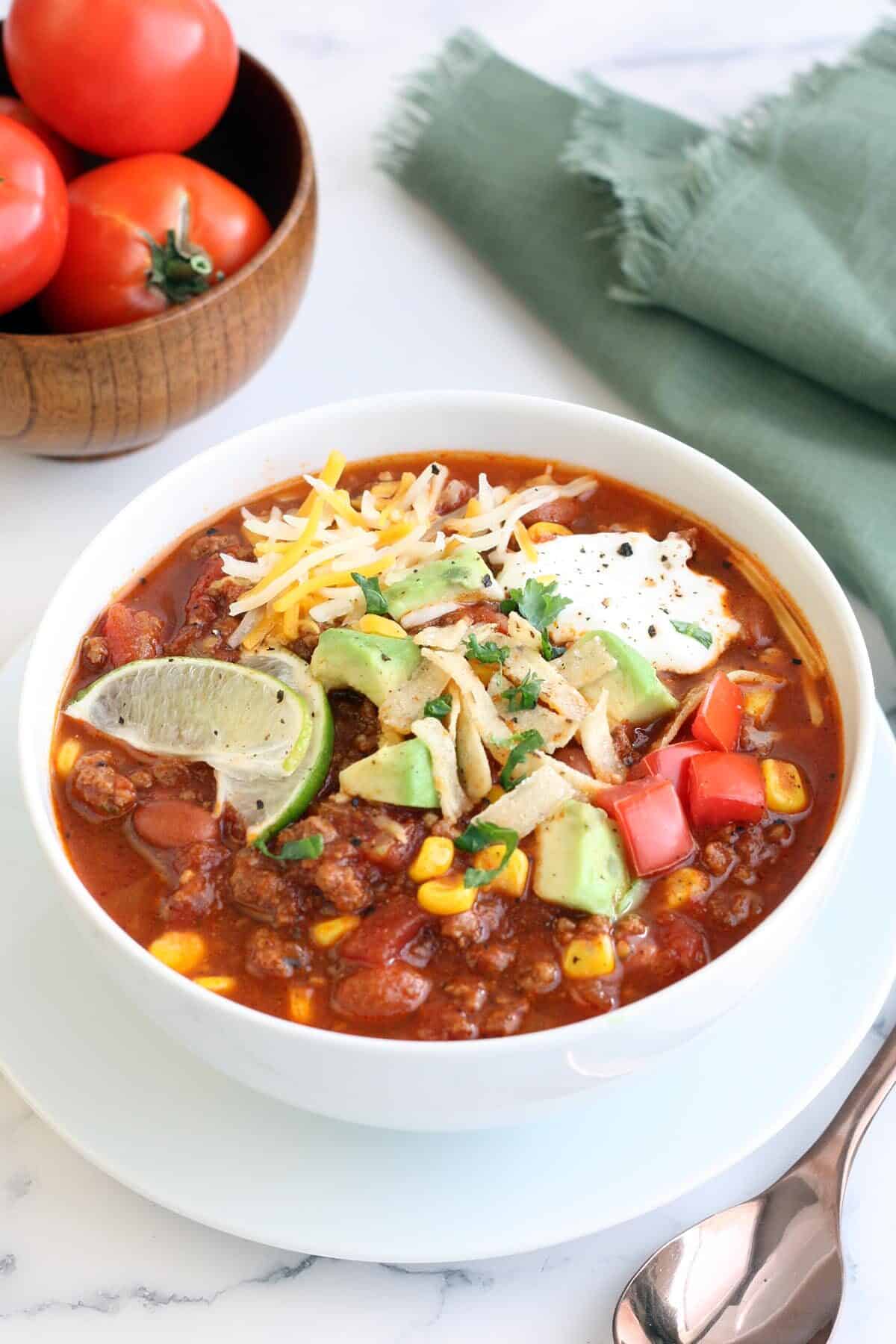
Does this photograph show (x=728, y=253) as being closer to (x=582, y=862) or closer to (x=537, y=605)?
(x=537, y=605)

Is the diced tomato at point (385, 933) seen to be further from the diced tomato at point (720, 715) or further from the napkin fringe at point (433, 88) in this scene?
the napkin fringe at point (433, 88)

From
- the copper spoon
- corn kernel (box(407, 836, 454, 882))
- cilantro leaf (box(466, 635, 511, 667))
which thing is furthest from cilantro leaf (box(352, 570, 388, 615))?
the copper spoon

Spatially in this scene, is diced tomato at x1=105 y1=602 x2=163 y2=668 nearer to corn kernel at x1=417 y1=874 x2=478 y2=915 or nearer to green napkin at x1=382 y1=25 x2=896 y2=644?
corn kernel at x1=417 y1=874 x2=478 y2=915

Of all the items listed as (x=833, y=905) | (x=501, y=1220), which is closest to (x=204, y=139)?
(x=833, y=905)

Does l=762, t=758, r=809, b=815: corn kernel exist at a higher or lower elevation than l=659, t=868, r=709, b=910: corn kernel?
higher

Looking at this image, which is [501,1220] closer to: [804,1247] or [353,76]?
[804,1247]

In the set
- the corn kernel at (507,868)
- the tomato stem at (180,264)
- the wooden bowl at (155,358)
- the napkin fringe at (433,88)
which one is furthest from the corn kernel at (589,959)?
the napkin fringe at (433,88)

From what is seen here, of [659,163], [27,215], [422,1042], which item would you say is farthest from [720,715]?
[659,163]
